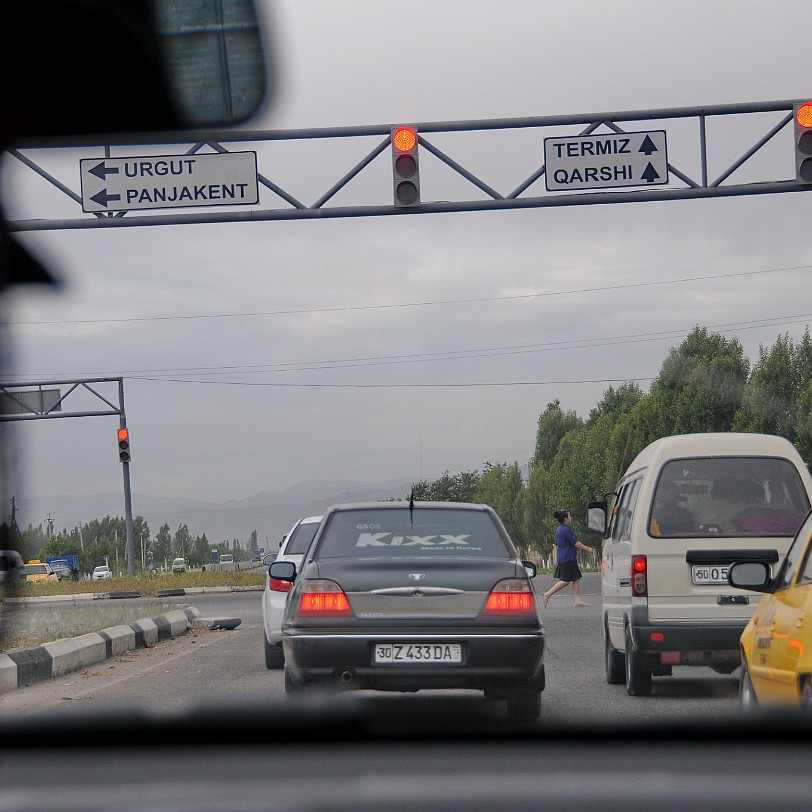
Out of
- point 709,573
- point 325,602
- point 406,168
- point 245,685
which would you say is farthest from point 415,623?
point 406,168

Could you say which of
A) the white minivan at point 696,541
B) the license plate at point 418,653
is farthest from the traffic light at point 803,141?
the license plate at point 418,653

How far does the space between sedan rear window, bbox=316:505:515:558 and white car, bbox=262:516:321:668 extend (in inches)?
111

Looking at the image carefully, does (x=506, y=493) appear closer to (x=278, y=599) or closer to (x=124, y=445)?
(x=124, y=445)

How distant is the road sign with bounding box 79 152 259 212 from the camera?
15133 mm

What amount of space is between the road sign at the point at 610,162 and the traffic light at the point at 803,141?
157 centimetres

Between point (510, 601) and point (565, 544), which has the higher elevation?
point (510, 601)

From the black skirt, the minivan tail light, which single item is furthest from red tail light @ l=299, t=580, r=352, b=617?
the black skirt

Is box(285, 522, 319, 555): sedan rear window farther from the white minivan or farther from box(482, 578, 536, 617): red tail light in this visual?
box(482, 578, 536, 617): red tail light

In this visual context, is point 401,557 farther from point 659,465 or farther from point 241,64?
point 241,64

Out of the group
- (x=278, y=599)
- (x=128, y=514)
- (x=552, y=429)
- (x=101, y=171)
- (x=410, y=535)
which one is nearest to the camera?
(x=410, y=535)

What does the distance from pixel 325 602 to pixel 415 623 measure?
60 cm

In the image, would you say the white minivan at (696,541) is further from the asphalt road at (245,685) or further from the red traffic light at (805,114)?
the red traffic light at (805,114)

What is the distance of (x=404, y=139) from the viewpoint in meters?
15.3

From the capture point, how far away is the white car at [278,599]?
12320 mm
